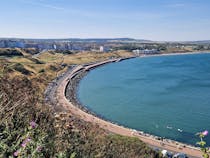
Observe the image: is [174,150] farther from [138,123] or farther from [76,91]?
[76,91]

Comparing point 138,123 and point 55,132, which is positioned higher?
point 55,132

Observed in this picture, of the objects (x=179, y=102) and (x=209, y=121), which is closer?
(x=209, y=121)

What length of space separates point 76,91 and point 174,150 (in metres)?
31.9

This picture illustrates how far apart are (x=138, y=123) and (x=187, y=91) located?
21.3 metres

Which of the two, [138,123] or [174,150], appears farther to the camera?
[138,123]

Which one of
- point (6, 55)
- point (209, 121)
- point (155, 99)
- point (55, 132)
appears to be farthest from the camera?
point (6, 55)

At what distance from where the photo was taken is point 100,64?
3861 inches

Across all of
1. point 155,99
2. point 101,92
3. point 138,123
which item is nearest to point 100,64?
point 101,92

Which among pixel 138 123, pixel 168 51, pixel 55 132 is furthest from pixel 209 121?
pixel 168 51

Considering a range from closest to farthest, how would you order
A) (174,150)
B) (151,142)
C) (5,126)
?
(5,126) → (174,150) → (151,142)

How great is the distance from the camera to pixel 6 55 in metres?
82.3

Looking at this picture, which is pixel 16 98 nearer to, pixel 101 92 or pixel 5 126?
pixel 5 126

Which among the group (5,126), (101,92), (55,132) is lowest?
(101,92)

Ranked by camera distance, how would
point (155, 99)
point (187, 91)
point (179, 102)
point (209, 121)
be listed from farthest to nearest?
point (187, 91) → point (155, 99) → point (179, 102) → point (209, 121)
